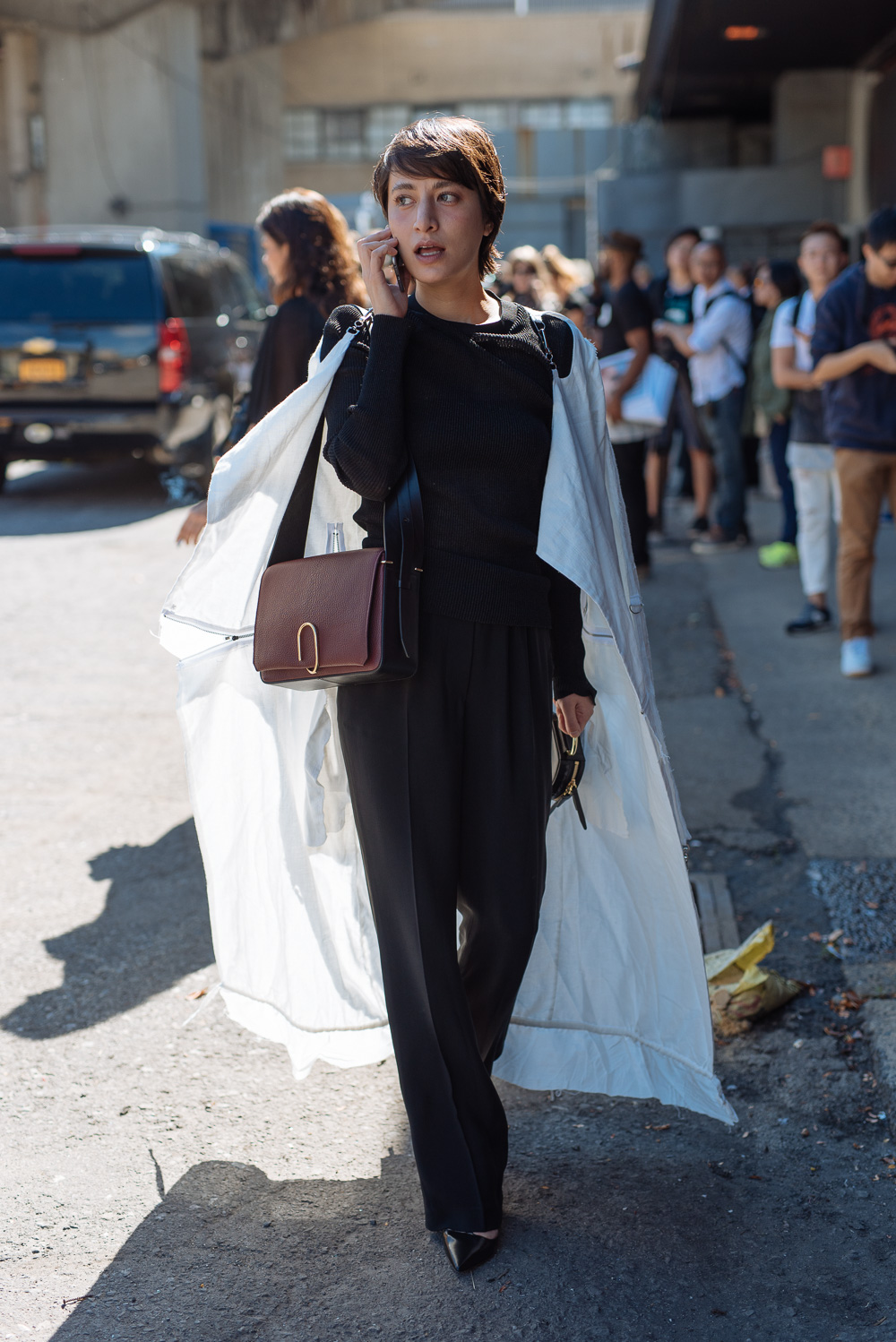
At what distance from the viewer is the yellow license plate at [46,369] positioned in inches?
451

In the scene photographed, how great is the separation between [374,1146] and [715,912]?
4.87 ft

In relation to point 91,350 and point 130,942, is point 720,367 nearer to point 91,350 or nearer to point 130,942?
point 91,350

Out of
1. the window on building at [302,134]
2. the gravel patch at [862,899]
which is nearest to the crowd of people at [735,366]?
the gravel patch at [862,899]

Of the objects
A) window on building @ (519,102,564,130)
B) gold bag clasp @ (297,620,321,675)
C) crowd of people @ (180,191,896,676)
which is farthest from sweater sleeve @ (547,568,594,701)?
window on building @ (519,102,564,130)

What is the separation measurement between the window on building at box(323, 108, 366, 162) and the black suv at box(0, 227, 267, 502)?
3392cm

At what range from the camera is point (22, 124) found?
2911cm

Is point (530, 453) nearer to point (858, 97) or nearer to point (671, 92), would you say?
point (858, 97)

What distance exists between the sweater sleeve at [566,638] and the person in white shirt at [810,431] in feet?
15.5

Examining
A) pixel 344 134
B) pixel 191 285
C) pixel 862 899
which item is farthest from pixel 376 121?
pixel 862 899

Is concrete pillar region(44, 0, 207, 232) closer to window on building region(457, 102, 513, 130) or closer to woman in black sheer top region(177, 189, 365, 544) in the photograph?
window on building region(457, 102, 513, 130)

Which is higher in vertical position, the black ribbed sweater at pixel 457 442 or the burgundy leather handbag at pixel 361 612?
the black ribbed sweater at pixel 457 442

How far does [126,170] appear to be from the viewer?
29.5 m

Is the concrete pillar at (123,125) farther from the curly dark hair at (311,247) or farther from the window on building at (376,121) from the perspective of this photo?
the curly dark hair at (311,247)

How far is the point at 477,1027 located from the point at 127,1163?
2.90 feet
